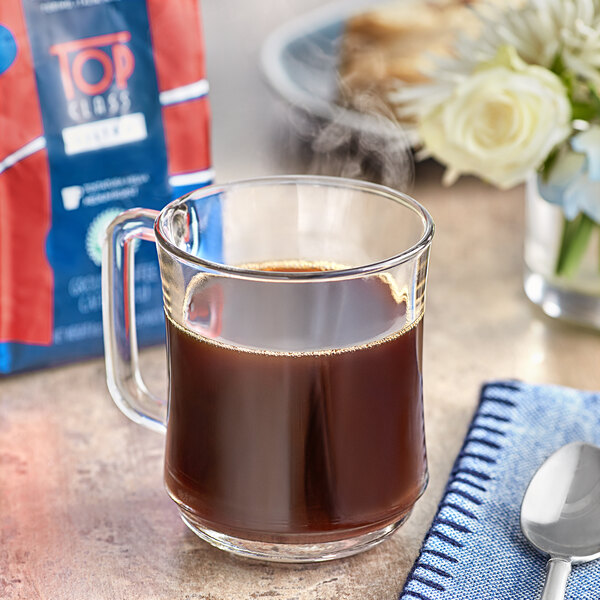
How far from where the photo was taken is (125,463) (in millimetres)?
840

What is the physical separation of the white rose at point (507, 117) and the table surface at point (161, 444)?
0.19 metres

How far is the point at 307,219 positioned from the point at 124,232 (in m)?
0.15

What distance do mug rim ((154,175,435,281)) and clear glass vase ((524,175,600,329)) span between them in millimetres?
366

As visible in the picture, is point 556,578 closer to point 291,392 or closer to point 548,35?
point 291,392

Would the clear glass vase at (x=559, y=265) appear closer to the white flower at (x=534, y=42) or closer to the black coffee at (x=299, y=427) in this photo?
the white flower at (x=534, y=42)

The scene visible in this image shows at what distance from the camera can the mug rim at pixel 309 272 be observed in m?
0.60

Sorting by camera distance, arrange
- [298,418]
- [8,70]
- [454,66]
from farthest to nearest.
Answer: [454,66] → [8,70] → [298,418]

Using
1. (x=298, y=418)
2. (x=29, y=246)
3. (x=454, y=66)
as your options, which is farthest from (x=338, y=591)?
(x=454, y=66)

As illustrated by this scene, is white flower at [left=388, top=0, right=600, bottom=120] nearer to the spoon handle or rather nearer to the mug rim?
the mug rim

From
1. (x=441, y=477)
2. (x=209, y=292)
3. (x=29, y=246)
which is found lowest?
(x=441, y=477)

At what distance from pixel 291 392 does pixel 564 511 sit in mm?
244

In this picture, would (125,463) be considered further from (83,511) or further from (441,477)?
(441,477)

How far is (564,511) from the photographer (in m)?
0.72

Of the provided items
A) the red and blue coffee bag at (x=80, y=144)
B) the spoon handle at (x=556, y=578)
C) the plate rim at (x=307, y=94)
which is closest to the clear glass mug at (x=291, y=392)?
the spoon handle at (x=556, y=578)
